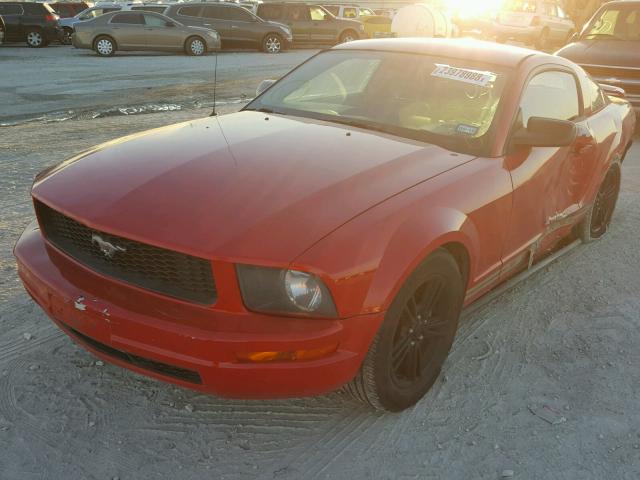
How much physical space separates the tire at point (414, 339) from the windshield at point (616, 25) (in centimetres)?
772

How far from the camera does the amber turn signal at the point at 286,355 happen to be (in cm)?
219

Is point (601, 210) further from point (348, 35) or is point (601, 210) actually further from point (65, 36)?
point (65, 36)

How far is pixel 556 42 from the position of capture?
25.4m

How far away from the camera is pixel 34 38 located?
20.4 metres

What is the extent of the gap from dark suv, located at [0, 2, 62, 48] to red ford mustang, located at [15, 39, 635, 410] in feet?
64.5

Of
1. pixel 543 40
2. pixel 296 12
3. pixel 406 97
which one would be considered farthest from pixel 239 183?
pixel 543 40

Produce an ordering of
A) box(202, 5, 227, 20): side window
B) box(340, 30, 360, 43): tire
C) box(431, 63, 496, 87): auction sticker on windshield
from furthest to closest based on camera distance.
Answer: box(340, 30, 360, 43): tire
box(202, 5, 227, 20): side window
box(431, 63, 496, 87): auction sticker on windshield

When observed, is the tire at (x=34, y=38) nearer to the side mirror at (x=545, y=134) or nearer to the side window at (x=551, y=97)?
the side window at (x=551, y=97)

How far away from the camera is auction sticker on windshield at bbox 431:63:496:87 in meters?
→ 3.39

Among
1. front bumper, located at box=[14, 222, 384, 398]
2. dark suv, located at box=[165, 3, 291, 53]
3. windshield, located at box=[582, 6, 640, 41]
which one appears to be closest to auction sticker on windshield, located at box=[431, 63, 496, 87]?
front bumper, located at box=[14, 222, 384, 398]

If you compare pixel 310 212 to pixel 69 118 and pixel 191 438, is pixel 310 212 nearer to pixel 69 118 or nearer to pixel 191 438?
pixel 191 438

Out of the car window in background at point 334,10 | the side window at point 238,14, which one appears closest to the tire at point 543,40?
the car window in background at point 334,10

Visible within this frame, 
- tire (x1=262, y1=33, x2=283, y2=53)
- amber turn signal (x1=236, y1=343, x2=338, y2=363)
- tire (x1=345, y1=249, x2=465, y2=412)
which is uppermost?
amber turn signal (x1=236, y1=343, x2=338, y2=363)

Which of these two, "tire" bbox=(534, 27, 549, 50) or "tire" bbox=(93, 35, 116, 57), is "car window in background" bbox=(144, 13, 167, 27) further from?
"tire" bbox=(534, 27, 549, 50)
